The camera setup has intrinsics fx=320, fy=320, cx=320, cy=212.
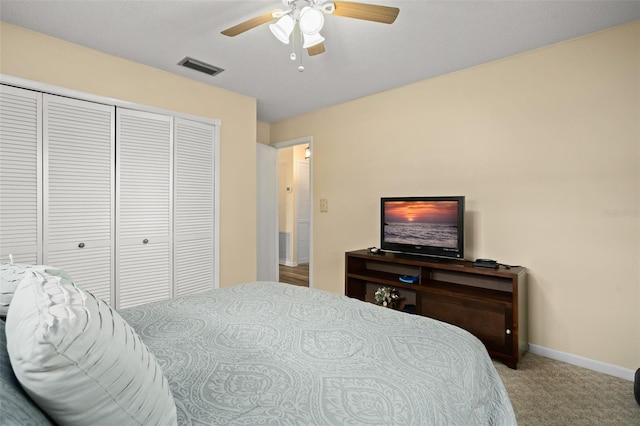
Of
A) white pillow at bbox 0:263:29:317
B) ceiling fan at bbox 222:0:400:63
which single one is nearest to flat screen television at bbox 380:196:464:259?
ceiling fan at bbox 222:0:400:63

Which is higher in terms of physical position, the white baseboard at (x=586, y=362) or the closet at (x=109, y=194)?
the closet at (x=109, y=194)

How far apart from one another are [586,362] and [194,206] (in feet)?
12.6

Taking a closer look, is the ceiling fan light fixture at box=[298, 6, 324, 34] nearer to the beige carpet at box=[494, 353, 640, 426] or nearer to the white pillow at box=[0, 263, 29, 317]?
the white pillow at box=[0, 263, 29, 317]

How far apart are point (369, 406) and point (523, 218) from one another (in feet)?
8.72

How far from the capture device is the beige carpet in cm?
193

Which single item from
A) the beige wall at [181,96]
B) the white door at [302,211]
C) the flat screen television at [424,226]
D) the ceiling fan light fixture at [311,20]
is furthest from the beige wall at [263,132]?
the ceiling fan light fixture at [311,20]

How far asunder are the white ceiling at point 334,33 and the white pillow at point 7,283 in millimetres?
1971

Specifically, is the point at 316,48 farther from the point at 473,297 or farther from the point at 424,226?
the point at 473,297

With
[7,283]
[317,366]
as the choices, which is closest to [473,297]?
[317,366]

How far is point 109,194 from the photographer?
290cm

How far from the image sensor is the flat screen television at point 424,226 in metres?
3.01

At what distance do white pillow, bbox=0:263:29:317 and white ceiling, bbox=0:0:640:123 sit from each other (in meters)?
1.97

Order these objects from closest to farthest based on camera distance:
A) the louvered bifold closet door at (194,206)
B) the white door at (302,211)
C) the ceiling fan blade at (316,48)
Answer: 1. the ceiling fan blade at (316,48)
2. the louvered bifold closet door at (194,206)
3. the white door at (302,211)

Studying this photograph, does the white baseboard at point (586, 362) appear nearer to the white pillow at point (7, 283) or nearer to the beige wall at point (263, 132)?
the white pillow at point (7, 283)
